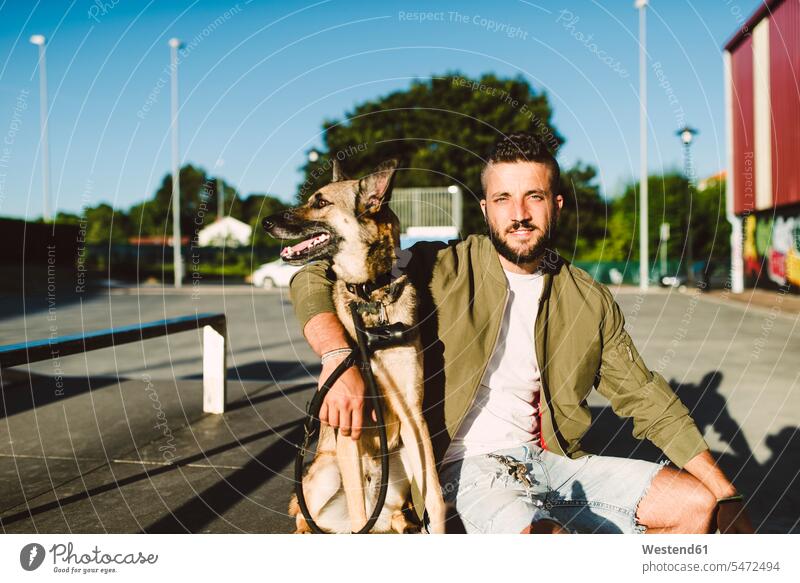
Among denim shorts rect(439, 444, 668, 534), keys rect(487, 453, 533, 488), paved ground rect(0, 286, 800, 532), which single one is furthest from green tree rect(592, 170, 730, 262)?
keys rect(487, 453, 533, 488)

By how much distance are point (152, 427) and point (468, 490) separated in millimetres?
4069

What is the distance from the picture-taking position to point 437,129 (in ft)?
54.5

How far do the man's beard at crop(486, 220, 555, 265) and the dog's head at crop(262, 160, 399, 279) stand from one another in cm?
54

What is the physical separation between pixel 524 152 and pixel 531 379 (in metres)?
1.10

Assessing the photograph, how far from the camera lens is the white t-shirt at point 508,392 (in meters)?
3.13

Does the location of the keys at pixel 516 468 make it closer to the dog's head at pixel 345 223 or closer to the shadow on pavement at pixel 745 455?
the dog's head at pixel 345 223

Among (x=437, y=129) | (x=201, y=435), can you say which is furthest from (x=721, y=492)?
(x=437, y=129)

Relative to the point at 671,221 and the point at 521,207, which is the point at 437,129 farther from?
the point at 671,221

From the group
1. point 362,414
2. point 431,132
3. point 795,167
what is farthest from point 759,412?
point 795,167

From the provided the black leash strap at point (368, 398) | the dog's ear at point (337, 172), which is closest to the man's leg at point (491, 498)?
the black leash strap at point (368, 398)

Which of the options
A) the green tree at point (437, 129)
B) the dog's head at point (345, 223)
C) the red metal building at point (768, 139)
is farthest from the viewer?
the red metal building at point (768, 139)

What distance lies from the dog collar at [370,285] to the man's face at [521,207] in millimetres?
626

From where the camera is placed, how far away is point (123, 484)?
4473mm

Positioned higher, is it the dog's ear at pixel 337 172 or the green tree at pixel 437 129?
the green tree at pixel 437 129
